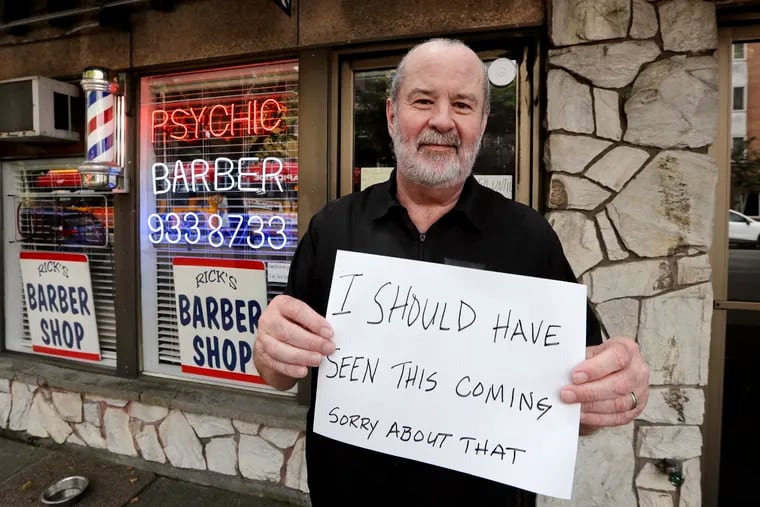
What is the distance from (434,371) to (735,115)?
2.46 m

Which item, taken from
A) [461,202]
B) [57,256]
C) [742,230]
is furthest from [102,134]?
[742,230]

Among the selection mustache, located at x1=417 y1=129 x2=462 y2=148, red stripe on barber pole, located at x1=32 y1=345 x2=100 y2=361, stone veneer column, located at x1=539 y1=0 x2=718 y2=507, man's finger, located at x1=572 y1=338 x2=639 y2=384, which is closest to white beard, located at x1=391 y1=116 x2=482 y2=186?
mustache, located at x1=417 y1=129 x2=462 y2=148

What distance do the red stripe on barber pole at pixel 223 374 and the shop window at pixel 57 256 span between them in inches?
31.5

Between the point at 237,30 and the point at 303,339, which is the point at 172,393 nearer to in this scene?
the point at 303,339

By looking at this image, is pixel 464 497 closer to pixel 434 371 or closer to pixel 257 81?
pixel 434 371

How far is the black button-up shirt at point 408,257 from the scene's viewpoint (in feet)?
4.16

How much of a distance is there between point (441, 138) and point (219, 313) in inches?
96.7

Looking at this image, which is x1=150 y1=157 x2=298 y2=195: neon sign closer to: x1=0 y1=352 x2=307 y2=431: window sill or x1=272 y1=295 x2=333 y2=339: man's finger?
x1=0 y1=352 x2=307 y2=431: window sill

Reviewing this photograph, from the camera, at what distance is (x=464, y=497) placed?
4.14 feet

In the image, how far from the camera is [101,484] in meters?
3.08

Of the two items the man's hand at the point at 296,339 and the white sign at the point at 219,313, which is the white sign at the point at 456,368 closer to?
the man's hand at the point at 296,339

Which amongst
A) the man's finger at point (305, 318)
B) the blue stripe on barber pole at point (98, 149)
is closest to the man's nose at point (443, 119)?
the man's finger at point (305, 318)

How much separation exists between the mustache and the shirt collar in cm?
15

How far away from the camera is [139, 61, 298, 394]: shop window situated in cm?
309
